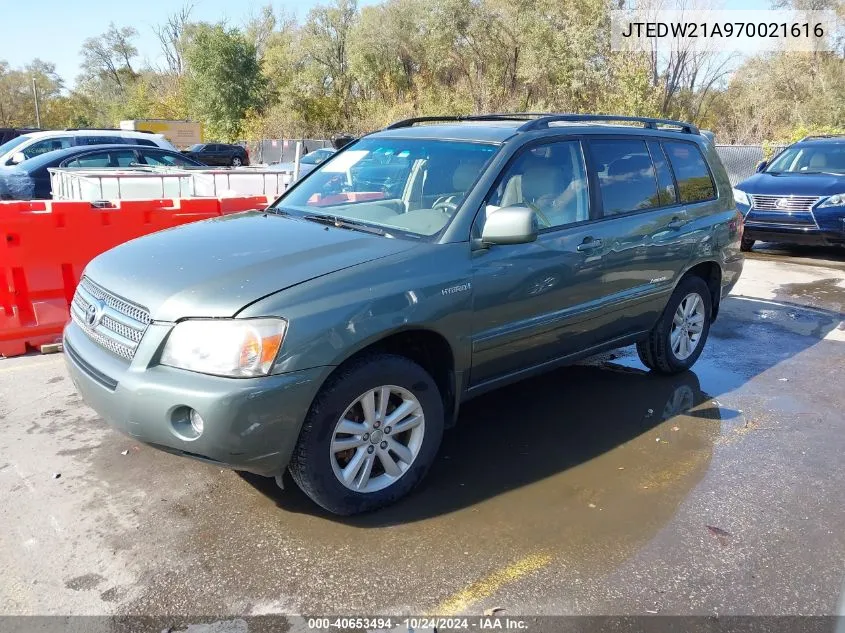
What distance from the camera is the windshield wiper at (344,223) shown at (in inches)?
147

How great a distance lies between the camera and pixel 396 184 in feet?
13.7

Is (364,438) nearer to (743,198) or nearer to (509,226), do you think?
(509,226)

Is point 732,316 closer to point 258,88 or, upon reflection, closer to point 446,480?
point 446,480

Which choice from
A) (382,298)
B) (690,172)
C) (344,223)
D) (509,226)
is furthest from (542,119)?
(382,298)

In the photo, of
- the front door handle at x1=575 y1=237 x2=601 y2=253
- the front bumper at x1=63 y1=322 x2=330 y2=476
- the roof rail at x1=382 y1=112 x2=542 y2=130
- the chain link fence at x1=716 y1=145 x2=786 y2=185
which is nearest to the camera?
the front bumper at x1=63 y1=322 x2=330 y2=476

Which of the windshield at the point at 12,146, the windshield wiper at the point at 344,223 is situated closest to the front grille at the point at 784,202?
the windshield wiper at the point at 344,223

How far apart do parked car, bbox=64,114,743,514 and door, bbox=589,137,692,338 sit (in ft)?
0.05

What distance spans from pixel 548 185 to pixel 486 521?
1.98 m

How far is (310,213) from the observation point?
13.7ft

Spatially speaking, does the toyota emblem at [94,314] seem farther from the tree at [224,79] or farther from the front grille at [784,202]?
the tree at [224,79]

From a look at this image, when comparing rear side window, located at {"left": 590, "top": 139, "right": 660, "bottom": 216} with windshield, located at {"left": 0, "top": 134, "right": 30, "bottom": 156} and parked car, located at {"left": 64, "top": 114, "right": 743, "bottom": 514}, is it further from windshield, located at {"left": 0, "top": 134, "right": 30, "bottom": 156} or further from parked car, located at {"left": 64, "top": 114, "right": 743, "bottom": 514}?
windshield, located at {"left": 0, "top": 134, "right": 30, "bottom": 156}

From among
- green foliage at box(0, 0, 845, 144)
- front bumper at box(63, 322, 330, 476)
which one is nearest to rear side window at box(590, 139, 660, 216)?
front bumper at box(63, 322, 330, 476)

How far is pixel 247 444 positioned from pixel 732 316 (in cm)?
610

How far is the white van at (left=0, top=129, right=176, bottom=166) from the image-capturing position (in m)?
14.4
